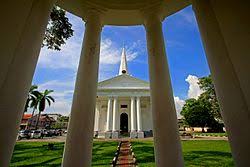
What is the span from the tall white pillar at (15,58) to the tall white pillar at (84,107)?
1367 millimetres

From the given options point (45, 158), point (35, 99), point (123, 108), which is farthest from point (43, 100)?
point (45, 158)

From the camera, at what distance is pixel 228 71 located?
402cm

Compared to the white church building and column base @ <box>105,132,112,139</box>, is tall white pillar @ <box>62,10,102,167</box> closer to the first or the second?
the white church building

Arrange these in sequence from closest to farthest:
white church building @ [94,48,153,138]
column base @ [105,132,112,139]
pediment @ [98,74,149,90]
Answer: column base @ [105,132,112,139] < white church building @ [94,48,153,138] < pediment @ [98,74,149,90]

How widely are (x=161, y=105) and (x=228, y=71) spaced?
1869 mm

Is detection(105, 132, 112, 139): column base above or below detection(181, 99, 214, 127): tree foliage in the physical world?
below

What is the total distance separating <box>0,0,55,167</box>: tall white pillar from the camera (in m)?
3.30

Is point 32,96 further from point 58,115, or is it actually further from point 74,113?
point 58,115

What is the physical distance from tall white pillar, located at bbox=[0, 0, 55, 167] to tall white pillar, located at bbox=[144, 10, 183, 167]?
331 cm

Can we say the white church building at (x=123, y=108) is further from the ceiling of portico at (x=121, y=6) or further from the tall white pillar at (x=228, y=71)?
the tall white pillar at (x=228, y=71)

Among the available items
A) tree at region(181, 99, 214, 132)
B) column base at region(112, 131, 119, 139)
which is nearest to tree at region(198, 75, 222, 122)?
tree at region(181, 99, 214, 132)

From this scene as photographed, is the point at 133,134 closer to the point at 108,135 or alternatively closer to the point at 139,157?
the point at 108,135

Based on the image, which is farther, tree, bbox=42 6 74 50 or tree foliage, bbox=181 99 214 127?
tree foliage, bbox=181 99 214 127

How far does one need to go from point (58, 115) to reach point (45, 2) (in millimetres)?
157976
